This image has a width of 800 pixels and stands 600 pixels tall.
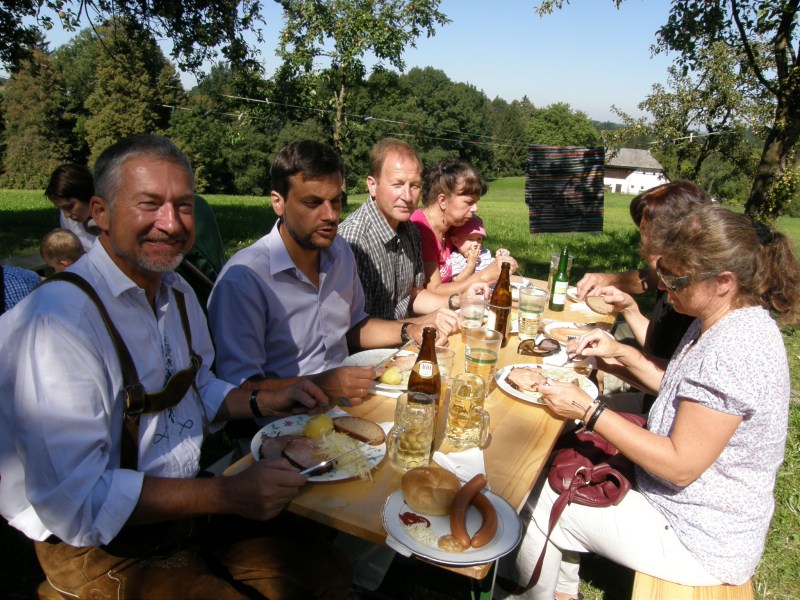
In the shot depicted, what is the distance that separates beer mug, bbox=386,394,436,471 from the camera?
1.75 m

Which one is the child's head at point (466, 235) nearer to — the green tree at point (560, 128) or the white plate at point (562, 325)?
the white plate at point (562, 325)

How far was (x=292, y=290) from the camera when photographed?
9.10 ft

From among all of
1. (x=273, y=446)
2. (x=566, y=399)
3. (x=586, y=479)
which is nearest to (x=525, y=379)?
(x=566, y=399)

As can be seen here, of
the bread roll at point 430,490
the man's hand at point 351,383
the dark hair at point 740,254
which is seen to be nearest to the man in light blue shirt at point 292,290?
the man's hand at point 351,383

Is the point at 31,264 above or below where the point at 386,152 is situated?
below

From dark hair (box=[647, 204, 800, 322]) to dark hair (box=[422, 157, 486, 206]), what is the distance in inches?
106

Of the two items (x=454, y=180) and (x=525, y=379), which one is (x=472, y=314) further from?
(x=454, y=180)

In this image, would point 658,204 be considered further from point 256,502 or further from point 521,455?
point 256,502

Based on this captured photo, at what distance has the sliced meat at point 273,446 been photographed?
176cm

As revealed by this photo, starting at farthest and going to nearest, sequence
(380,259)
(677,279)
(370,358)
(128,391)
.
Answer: (380,259) → (370,358) → (677,279) → (128,391)

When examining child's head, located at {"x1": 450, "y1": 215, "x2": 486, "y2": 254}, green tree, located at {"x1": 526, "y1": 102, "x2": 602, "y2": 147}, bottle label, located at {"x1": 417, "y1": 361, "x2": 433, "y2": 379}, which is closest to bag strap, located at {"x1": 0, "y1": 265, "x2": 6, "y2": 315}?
bottle label, located at {"x1": 417, "y1": 361, "x2": 433, "y2": 379}

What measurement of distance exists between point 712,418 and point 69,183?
5732 mm

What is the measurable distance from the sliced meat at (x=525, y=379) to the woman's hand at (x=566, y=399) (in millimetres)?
252

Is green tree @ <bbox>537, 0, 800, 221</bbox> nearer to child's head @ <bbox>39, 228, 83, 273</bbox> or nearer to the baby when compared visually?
the baby
